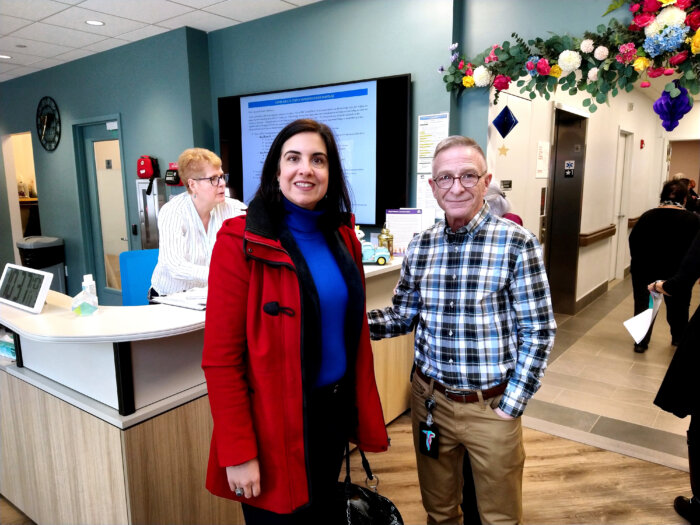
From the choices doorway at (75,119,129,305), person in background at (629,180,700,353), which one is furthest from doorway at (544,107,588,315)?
doorway at (75,119,129,305)

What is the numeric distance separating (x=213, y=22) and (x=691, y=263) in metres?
4.01

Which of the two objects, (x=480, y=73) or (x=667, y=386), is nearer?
(x=667, y=386)

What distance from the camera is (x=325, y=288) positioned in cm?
119

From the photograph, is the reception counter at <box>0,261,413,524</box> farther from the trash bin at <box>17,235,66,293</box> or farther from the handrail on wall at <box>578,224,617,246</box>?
the handrail on wall at <box>578,224,617,246</box>

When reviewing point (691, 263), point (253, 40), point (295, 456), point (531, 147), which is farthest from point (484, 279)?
point (253, 40)

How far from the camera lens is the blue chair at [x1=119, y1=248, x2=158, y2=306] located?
2535mm

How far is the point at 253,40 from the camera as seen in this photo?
4.16 m

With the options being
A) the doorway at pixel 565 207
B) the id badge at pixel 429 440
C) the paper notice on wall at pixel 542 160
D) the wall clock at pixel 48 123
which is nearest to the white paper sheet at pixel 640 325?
the id badge at pixel 429 440

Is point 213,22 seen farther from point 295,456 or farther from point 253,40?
point 295,456

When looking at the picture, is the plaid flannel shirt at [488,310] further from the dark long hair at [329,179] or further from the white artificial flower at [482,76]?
the white artificial flower at [482,76]

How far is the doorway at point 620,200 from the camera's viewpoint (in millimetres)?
6711

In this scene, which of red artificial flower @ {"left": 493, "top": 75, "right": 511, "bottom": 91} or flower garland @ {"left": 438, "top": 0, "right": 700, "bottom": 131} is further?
red artificial flower @ {"left": 493, "top": 75, "right": 511, "bottom": 91}

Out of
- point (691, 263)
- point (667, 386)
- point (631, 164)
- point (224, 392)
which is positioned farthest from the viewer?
point (631, 164)

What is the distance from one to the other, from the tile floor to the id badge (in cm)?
173
